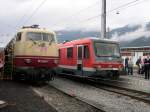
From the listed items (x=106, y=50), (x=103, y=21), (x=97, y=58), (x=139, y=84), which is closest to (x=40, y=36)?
(x=97, y=58)

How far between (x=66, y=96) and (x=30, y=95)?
1.56 meters

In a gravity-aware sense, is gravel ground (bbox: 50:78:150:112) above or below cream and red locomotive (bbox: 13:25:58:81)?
below

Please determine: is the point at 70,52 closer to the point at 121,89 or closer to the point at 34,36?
the point at 34,36

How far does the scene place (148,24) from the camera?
193m

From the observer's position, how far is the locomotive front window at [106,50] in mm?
21234

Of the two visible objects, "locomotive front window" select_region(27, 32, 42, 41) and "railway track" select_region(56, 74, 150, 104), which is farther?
"locomotive front window" select_region(27, 32, 42, 41)

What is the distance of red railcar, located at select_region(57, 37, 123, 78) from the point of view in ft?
68.8

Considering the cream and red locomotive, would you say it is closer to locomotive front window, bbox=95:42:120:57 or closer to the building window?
locomotive front window, bbox=95:42:120:57

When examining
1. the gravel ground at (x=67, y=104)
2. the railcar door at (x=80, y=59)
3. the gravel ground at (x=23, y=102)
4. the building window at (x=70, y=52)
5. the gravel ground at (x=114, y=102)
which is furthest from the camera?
the building window at (x=70, y=52)

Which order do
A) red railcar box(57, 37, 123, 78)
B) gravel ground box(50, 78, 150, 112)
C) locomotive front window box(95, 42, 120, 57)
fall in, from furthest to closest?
locomotive front window box(95, 42, 120, 57) → red railcar box(57, 37, 123, 78) → gravel ground box(50, 78, 150, 112)

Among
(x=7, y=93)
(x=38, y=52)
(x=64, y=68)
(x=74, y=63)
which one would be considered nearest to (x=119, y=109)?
(x=7, y=93)

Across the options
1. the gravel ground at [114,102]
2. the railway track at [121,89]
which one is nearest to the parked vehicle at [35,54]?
the gravel ground at [114,102]

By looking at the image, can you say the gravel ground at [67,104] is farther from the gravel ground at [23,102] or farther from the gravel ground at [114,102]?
the gravel ground at [114,102]

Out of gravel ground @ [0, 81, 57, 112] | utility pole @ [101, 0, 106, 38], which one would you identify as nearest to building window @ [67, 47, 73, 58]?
gravel ground @ [0, 81, 57, 112]
